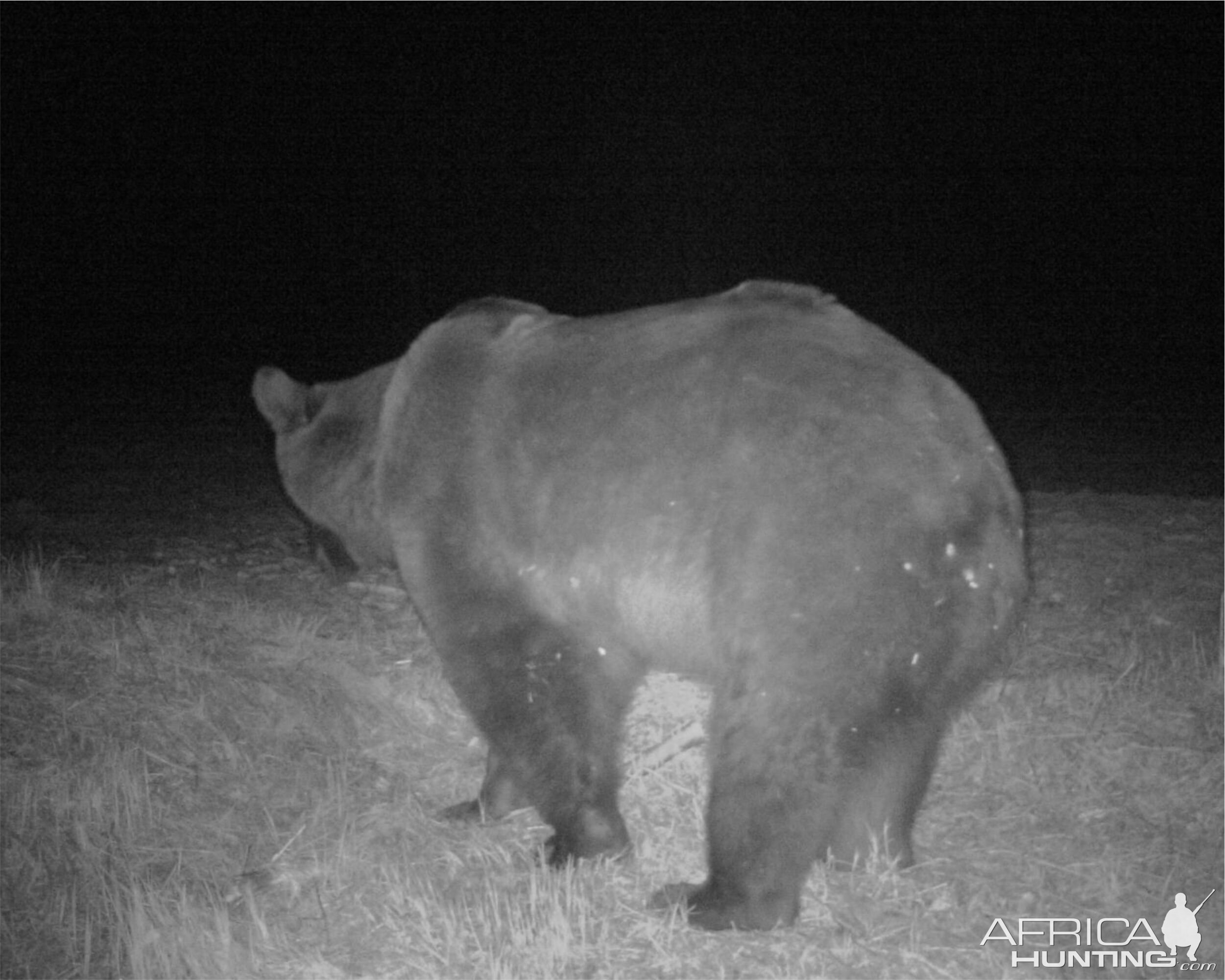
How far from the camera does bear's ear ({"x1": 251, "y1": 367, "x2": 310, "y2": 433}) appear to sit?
617cm

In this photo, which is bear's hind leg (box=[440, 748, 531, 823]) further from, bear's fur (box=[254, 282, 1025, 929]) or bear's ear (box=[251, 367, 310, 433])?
bear's ear (box=[251, 367, 310, 433])

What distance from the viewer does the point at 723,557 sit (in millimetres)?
3965

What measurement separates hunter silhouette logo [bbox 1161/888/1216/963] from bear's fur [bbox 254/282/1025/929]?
0.78 m

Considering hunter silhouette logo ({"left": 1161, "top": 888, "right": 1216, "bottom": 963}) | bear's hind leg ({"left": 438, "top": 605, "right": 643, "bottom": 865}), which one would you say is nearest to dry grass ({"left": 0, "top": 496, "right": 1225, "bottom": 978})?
hunter silhouette logo ({"left": 1161, "top": 888, "right": 1216, "bottom": 963})

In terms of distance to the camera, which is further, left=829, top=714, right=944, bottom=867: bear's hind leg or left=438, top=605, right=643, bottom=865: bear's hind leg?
left=438, top=605, right=643, bottom=865: bear's hind leg

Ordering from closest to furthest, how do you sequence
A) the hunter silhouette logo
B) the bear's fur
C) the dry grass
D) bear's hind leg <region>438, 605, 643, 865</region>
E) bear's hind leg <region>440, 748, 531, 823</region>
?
the bear's fur → the hunter silhouette logo → the dry grass → bear's hind leg <region>438, 605, 643, 865</region> → bear's hind leg <region>440, 748, 531, 823</region>

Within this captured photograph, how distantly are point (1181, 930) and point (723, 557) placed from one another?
5.63 feet

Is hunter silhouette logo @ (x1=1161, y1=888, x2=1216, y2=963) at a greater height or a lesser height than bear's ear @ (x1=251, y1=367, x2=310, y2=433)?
lesser

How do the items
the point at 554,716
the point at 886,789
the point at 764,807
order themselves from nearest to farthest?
1. the point at 764,807
2. the point at 886,789
3. the point at 554,716

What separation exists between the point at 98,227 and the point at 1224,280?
3946 centimetres

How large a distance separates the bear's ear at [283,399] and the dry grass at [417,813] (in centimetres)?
105

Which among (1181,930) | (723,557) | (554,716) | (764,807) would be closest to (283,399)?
(554,716)

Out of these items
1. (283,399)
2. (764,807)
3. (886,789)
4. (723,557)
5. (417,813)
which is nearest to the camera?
(764,807)

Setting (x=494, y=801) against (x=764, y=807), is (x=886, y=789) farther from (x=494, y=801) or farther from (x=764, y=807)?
(x=494, y=801)
